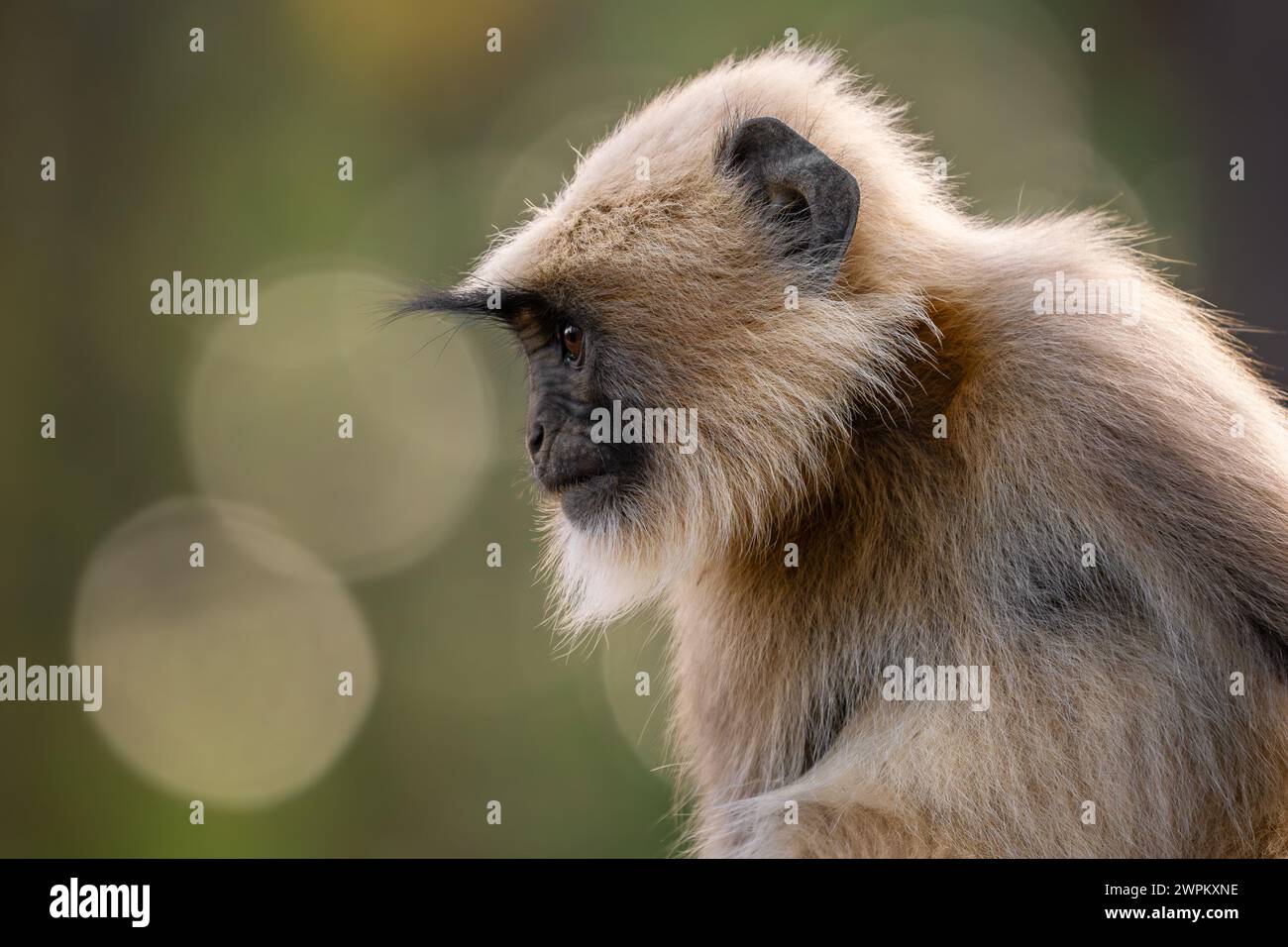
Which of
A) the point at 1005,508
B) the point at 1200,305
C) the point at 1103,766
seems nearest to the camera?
the point at 1103,766

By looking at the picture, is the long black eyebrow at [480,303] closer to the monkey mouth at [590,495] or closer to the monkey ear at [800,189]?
the monkey mouth at [590,495]

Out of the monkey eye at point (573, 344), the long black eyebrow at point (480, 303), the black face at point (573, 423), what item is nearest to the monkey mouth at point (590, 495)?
the black face at point (573, 423)

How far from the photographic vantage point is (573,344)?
3156 mm

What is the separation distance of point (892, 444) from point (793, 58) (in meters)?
1.27

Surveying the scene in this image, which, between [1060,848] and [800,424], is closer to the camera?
[1060,848]

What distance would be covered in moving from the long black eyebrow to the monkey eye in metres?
0.08

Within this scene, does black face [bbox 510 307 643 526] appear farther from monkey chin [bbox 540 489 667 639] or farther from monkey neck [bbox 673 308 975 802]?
monkey neck [bbox 673 308 975 802]

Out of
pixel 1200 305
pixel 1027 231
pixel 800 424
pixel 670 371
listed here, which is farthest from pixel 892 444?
pixel 1200 305

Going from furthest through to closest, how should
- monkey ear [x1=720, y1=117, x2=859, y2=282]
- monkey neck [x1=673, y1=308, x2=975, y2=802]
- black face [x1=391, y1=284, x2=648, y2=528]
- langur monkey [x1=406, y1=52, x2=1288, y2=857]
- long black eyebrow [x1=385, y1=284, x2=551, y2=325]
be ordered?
long black eyebrow [x1=385, y1=284, x2=551, y2=325], black face [x1=391, y1=284, x2=648, y2=528], monkey ear [x1=720, y1=117, x2=859, y2=282], monkey neck [x1=673, y1=308, x2=975, y2=802], langur monkey [x1=406, y1=52, x2=1288, y2=857]

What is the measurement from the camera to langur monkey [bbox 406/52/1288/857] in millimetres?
2561

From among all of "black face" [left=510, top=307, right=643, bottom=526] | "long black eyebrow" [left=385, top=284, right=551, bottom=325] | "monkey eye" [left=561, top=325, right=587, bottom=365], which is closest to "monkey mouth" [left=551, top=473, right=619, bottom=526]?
"black face" [left=510, top=307, right=643, bottom=526]

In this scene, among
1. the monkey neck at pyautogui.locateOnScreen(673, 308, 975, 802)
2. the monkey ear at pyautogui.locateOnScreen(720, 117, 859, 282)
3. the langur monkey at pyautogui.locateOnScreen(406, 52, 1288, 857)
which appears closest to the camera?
the langur monkey at pyautogui.locateOnScreen(406, 52, 1288, 857)

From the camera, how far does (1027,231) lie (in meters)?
3.26

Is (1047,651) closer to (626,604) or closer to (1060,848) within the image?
(1060,848)
